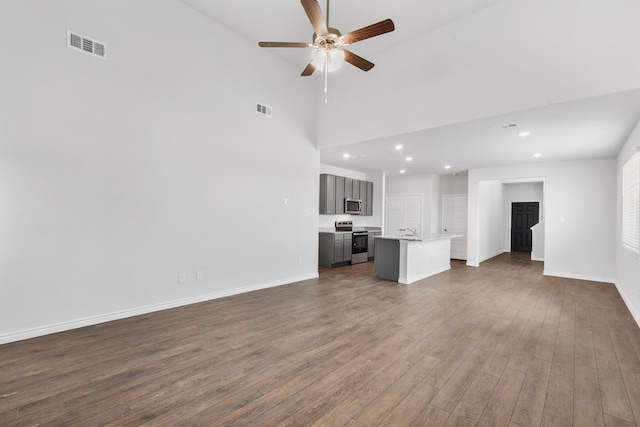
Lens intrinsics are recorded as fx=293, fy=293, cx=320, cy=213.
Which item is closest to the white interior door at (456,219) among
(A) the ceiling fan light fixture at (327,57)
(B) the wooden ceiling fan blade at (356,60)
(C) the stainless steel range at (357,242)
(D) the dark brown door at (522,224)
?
(C) the stainless steel range at (357,242)

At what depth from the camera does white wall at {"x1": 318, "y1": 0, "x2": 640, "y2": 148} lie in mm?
3127

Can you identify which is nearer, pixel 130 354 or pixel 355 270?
pixel 130 354

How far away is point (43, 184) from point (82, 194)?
33cm

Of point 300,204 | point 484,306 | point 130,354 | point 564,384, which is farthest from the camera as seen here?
point 300,204

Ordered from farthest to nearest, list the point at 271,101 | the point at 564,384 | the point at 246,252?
1. the point at 271,101
2. the point at 246,252
3. the point at 564,384

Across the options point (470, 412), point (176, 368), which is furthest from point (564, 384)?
point (176, 368)

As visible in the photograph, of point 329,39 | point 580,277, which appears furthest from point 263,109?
point 580,277

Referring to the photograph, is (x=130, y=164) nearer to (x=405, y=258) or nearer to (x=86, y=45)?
(x=86, y=45)

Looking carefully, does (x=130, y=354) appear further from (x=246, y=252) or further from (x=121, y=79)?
(x=121, y=79)

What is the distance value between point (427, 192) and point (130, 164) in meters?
8.09

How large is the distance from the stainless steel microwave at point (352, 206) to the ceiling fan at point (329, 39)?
4898 millimetres

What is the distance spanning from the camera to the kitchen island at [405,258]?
5711 millimetres

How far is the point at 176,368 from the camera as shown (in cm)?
249

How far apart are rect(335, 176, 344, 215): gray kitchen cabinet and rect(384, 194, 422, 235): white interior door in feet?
8.72
